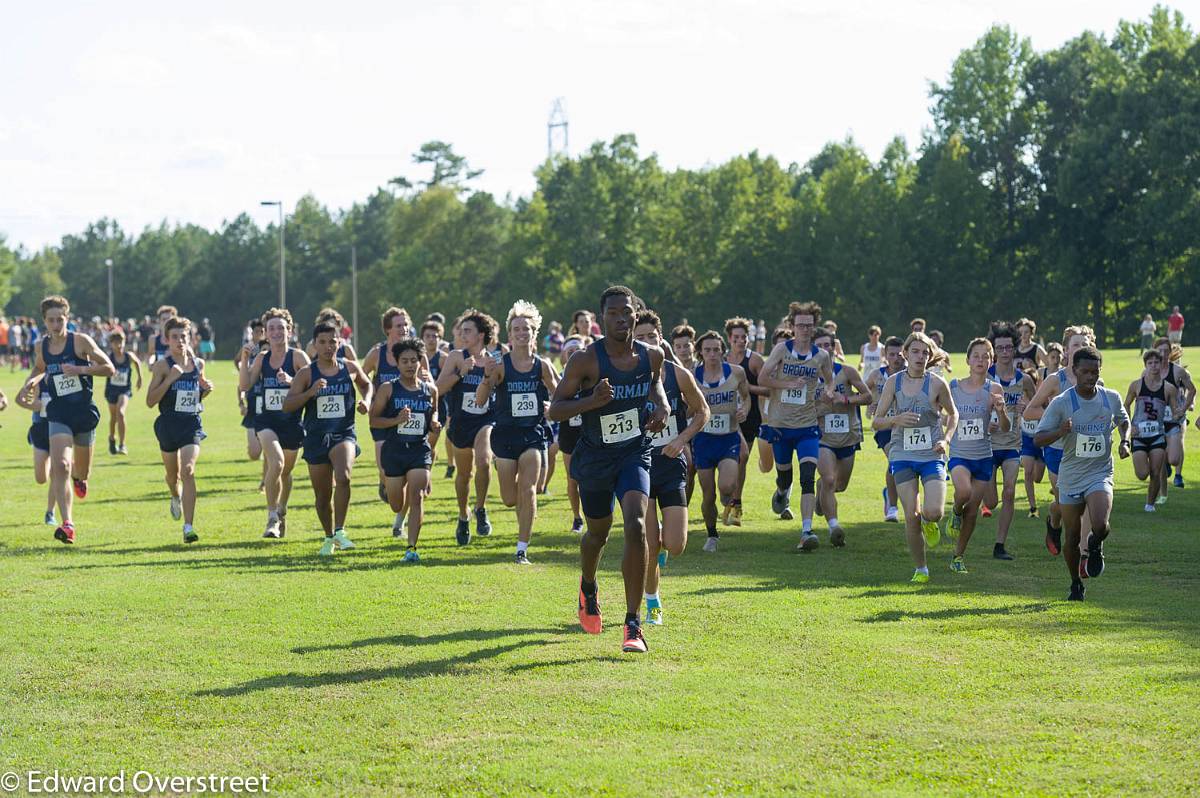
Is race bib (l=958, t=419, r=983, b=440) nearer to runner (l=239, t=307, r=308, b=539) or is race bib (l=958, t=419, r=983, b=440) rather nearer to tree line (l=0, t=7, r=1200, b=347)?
runner (l=239, t=307, r=308, b=539)

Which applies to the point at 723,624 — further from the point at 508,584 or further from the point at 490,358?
the point at 490,358

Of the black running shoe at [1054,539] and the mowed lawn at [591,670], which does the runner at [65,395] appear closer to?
the mowed lawn at [591,670]

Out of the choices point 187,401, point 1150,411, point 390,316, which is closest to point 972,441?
point 1150,411

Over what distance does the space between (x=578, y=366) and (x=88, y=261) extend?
148029mm

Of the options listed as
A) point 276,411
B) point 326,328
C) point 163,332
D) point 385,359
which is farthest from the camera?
point 385,359

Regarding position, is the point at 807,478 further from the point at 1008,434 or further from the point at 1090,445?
the point at 1090,445

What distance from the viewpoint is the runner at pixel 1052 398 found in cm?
1166

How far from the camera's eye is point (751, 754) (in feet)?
21.6

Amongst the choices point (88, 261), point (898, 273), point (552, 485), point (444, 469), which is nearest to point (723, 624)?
point (552, 485)

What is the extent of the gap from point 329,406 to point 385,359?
4440 mm

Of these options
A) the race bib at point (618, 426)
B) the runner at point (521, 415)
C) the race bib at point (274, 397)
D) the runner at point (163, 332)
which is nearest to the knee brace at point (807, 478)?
the runner at point (521, 415)

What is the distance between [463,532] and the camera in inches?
559

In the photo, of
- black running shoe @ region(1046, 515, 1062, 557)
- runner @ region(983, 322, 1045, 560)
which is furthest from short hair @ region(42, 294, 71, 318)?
black running shoe @ region(1046, 515, 1062, 557)

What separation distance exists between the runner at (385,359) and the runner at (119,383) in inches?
247
